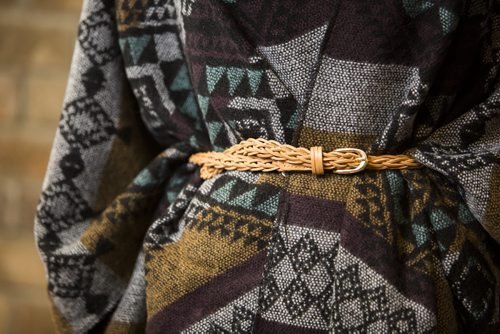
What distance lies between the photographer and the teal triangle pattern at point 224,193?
500mm

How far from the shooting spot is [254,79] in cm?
49

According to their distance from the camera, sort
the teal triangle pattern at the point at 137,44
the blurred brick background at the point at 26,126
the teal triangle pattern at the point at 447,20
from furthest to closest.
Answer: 1. the blurred brick background at the point at 26,126
2. the teal triangle pattern at the point at 137,44
3. the teal triangle pattern at the point at 447,20

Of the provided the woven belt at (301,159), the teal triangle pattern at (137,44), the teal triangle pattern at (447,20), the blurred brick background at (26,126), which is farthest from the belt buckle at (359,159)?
the blurred brick background at (26,126)

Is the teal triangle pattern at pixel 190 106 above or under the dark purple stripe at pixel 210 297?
above

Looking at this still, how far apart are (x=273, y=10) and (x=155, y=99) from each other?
0.16 metres

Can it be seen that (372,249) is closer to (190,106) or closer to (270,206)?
(270,206)

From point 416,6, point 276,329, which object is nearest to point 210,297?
point 276,329

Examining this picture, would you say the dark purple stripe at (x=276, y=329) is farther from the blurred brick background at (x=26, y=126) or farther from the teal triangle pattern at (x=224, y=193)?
the blurred brick background at (x=26, y=126)

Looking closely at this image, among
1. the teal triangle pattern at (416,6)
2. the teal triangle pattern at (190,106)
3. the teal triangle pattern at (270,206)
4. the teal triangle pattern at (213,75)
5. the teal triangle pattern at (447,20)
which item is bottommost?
the teal triangle pattern at (270,206)

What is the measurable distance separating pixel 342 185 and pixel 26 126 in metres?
0.56

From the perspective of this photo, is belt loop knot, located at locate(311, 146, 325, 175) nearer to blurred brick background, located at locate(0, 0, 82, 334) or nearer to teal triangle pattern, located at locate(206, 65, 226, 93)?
teal triangle pattern, located at locate(206, 65, 226, 93)

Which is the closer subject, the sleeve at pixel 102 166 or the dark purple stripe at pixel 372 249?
the dark purple stripe at pixel 372 249

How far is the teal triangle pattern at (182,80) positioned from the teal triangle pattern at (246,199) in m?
0.14

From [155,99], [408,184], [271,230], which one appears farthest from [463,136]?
[155,99]
